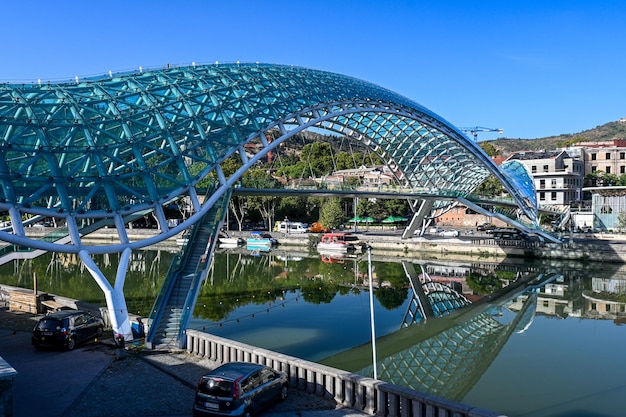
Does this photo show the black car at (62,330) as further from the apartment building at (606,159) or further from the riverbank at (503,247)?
the apartment building at (606,159)

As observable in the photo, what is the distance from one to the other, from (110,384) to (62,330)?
433 centimetres

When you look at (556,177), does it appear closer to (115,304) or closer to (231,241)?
(231,241)

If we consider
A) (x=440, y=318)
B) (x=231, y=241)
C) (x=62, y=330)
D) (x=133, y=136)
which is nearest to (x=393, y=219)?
(x=231, y=241)

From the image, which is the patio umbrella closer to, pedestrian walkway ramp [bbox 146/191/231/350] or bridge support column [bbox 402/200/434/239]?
bridge support column [bbox 402/200/434/239]

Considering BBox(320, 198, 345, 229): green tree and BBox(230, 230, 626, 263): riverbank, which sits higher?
BBox(320, 198, 345, 229): green tree

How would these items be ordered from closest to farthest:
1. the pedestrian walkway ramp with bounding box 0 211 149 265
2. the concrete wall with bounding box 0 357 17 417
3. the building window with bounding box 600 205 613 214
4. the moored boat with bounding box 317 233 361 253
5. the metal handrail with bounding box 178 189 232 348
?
the concrete wall with bounding box 0 357 17 417 < the metal handrail with bounding box 178 189 232 348 < the pedestrian walkway ramp with bounding box 0 211 149 265 < the moored boat with bounding box 317 233 361 253 < the building window with bounding box 600 205 613 214

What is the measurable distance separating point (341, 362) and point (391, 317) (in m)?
10.6

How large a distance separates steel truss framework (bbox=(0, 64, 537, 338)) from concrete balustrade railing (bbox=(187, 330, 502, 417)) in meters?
7.35

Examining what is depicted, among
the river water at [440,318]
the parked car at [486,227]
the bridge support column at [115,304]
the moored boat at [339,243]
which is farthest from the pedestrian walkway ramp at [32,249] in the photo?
the parked car at [486,227]

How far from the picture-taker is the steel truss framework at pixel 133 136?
21141 mm

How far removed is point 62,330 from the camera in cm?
1833

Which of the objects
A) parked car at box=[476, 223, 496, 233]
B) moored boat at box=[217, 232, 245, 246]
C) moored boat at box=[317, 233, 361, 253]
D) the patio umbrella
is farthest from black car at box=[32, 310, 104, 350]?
the patio umbrella

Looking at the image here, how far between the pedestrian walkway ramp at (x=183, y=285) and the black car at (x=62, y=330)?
2.21m

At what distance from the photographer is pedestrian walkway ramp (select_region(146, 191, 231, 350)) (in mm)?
19531
